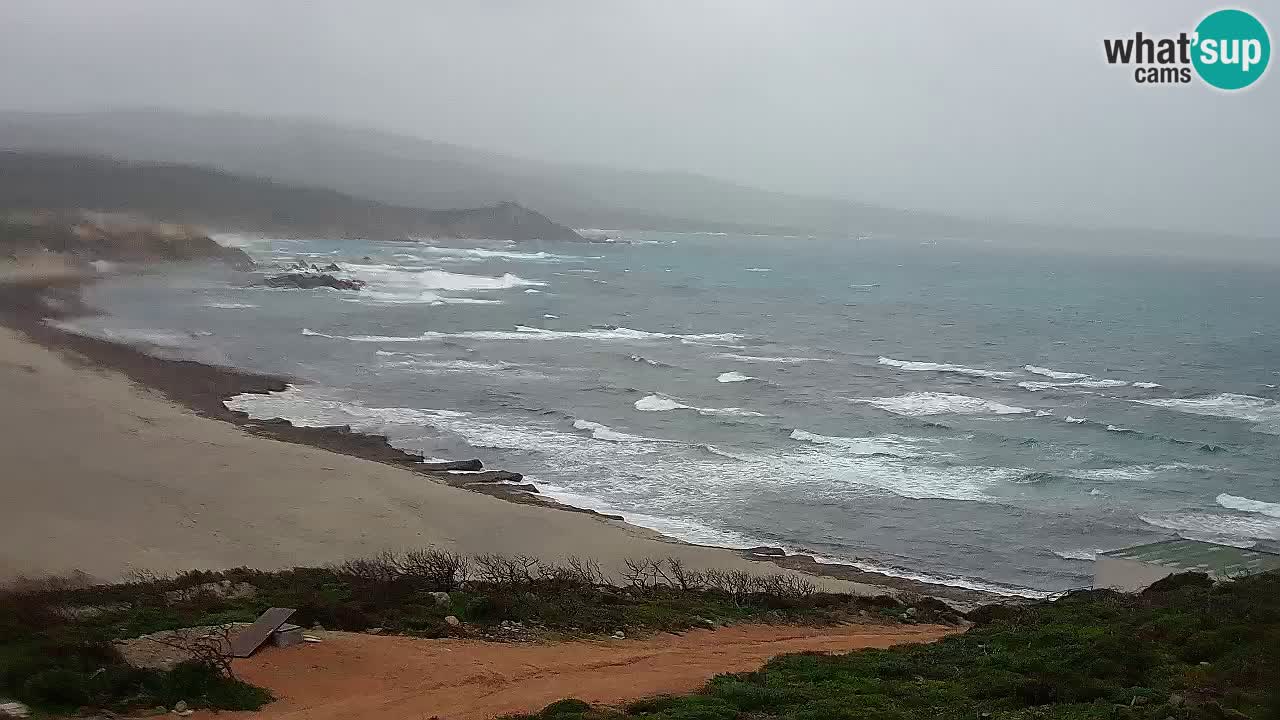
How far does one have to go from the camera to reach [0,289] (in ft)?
146

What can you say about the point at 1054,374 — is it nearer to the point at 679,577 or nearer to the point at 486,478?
the point at 486,478

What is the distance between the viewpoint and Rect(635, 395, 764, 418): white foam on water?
34000mm

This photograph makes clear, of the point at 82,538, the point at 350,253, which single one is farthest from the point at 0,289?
the point at 350,253

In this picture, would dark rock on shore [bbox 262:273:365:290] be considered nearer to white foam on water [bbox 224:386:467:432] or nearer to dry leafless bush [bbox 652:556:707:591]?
white foam on water [bbox 224:386:467:432]

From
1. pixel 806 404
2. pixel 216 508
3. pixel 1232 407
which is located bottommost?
pixel 1232 407

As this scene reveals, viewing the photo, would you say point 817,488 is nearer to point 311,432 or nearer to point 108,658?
point 311,432

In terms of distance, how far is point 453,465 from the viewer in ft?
81.9

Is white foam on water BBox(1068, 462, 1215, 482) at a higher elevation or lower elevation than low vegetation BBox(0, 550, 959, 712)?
lower

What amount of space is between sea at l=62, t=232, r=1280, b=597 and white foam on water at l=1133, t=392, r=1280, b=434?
0.72 feet

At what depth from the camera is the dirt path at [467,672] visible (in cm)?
907

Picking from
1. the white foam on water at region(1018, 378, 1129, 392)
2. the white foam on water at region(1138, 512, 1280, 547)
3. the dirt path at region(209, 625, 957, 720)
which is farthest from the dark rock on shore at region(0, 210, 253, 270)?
the white foam on water at region(1138, 512, 1280, 547)

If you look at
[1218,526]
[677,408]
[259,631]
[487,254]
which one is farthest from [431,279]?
[259,631]

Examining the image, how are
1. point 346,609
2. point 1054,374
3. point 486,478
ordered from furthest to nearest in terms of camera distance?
point 1054,374 < point 486,478 < point 346,609

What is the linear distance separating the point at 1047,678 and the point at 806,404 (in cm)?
2805
